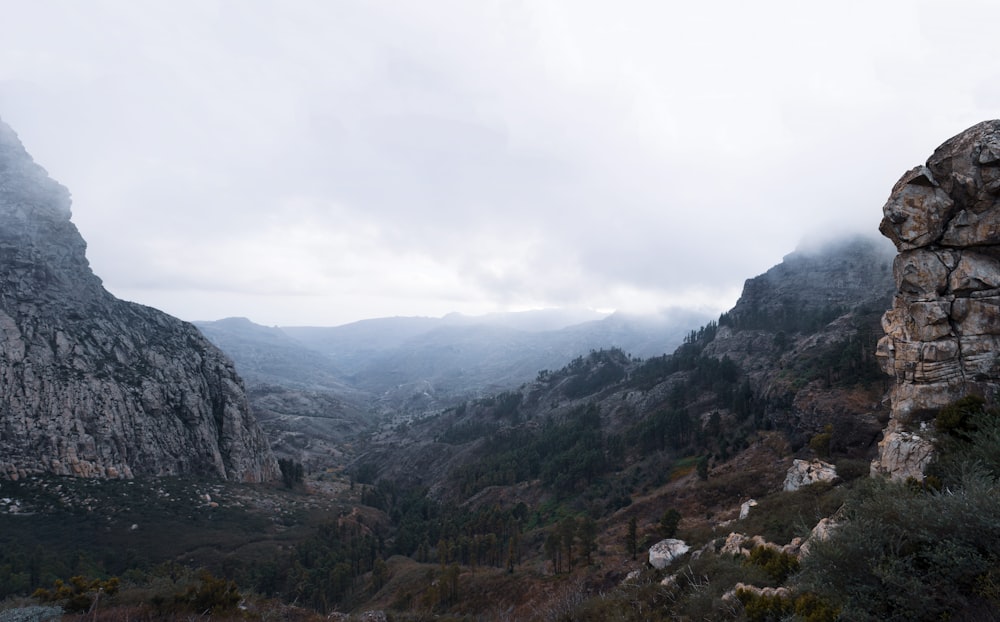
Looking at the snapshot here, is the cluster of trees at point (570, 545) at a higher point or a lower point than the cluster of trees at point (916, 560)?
lower

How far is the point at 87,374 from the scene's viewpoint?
83.8m

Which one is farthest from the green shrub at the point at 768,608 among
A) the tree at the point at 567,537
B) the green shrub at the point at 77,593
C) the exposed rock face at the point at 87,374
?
the exposed rock face at the point at 87,374

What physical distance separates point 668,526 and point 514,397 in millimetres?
150579

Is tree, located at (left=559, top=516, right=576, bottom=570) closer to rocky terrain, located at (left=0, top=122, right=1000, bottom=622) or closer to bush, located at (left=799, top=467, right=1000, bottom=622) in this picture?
rocky terrain, located at (left=0, top=122, right=1000, bottom=622)

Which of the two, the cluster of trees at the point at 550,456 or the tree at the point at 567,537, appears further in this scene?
the cluster of trees at the point at 550,456

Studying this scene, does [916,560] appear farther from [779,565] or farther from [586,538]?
[586,538]

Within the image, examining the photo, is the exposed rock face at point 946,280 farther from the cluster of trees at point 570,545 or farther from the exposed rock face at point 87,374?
the exposed rock face at point 87,374

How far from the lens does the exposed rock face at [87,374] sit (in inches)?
2982

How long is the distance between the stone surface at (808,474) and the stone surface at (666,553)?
11523 mm

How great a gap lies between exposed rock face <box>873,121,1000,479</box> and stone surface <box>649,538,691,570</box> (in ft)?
40.4

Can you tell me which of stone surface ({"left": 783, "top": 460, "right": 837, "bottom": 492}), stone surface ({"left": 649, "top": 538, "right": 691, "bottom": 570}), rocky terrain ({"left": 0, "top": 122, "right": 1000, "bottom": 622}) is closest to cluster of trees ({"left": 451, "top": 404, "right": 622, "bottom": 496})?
rocky terrain ({"left": 0, "top": 122, "right": 1000, "bottom": 622})

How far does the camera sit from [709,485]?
54438 millimetres

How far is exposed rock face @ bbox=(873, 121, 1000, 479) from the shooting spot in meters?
16.6

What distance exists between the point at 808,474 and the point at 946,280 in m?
21.7
